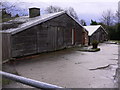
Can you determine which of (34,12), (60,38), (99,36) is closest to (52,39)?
(60,38)

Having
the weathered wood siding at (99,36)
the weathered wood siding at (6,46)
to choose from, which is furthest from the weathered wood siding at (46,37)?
the weathered wood siding at (99,36)

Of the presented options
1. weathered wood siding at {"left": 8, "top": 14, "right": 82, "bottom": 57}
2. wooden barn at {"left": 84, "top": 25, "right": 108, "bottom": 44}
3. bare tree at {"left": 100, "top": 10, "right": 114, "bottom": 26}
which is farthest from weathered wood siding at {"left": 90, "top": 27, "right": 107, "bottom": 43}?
bare tree at {"left": 100, "top": 10, "right": 114, "bottom": 26}

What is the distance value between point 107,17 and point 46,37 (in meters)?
37.6

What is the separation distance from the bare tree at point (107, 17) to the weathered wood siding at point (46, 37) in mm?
30327

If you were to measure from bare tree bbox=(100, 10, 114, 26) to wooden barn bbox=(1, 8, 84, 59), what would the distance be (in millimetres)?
29875

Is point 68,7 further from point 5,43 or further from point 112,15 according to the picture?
point 5,43

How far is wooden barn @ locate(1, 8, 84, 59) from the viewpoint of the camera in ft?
37.9

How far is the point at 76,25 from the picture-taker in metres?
19.2

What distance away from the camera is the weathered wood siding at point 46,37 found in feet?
40.2

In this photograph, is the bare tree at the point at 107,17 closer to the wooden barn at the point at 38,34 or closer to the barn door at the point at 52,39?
the wooden barn at the point at 38,34

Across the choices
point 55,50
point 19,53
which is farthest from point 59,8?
point 19,53

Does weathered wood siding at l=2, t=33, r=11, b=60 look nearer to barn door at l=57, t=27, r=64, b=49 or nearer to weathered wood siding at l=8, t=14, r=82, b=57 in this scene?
weathered wood siding at l=8, t=14, r=82, b=57

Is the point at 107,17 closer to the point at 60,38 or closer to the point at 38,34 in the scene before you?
the point at 60,38

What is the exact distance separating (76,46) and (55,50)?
173 inches
